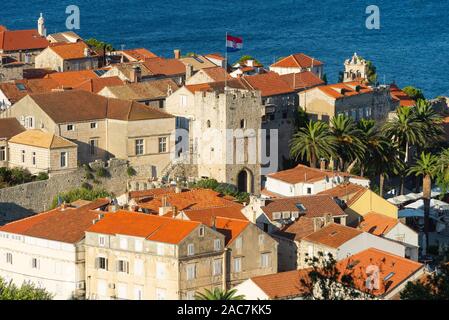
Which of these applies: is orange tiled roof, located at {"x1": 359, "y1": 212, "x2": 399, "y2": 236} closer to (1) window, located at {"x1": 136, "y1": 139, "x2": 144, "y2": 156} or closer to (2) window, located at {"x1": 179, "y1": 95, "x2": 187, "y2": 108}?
(1) window, located at {"x1": 136, "y1": 139, "x2": 144, "y2": 156}

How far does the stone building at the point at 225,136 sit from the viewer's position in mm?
100188

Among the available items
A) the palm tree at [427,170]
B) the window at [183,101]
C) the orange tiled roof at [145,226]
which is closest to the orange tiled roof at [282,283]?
the orange tiled roof at [145,226]

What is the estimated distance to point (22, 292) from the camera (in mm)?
75688

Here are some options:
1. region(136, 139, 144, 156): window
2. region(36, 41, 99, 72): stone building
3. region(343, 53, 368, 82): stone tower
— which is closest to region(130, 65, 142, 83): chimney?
region(36, 41, 99, 72): stone building

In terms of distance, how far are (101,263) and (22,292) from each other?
426 cm

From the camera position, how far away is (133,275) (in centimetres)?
7712

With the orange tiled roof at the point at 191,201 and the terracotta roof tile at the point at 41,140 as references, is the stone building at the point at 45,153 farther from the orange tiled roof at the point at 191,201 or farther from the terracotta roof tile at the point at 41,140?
the orange tiled roof at the point at 191,201

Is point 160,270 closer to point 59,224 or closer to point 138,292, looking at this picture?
point 138,292

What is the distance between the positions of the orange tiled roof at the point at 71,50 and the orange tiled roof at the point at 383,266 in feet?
165

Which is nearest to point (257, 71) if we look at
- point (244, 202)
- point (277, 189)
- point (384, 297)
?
point (277, 189)

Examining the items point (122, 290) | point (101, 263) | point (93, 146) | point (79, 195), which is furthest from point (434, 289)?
point (93, 146)

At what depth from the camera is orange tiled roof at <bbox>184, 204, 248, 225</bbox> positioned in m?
81.7

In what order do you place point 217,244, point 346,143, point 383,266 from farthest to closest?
1. point 346,143
2. point 217,244
3. point 383,266
